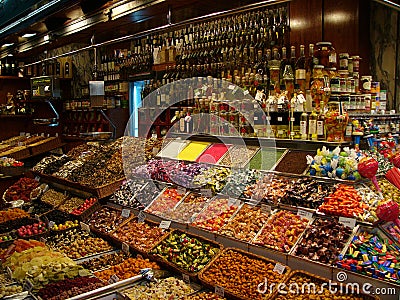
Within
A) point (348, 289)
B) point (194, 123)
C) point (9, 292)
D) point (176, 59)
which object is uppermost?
point (176, 59)

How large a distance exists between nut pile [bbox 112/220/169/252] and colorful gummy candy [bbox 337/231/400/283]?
1597mm

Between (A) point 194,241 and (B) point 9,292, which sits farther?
(A) point 194,241

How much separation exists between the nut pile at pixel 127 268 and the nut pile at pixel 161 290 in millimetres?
200

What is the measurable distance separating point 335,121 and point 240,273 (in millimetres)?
1467

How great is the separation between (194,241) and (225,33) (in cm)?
322

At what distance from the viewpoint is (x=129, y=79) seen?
7.70m

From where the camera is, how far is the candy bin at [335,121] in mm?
3584

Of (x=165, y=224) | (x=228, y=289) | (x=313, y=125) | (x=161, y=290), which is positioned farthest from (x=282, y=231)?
(x=165, y=224)

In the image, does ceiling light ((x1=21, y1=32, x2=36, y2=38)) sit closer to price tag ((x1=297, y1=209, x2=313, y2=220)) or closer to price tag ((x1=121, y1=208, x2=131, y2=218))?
price tag ((x1=121, y1=208, x2=131, y2=218))

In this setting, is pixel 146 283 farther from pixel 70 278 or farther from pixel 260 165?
pixel 260 165

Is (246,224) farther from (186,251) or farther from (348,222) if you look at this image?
(348,222)

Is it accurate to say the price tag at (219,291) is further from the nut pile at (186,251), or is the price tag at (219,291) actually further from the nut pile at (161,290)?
the nut pile at (186,251)

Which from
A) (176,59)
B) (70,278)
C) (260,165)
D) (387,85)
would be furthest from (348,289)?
(176,59)

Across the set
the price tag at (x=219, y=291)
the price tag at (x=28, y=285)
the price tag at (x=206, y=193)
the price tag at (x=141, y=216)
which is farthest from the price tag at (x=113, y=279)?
the price tag at (x=206, y=193)
